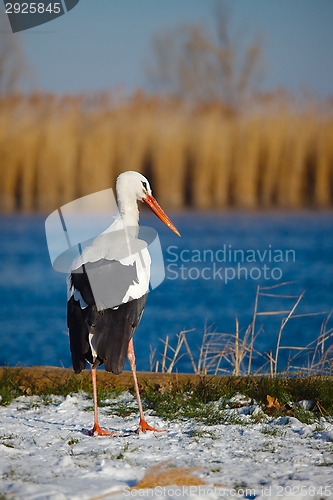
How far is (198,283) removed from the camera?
14.5 metres

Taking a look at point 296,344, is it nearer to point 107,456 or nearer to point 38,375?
point 38,375

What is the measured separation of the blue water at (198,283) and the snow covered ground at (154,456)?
14.3 feet

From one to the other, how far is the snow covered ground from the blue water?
4.37 m

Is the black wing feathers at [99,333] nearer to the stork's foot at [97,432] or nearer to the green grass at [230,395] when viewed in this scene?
the stork's foot at [97,432]

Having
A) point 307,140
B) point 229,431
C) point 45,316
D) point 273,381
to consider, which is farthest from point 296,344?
point 307,140

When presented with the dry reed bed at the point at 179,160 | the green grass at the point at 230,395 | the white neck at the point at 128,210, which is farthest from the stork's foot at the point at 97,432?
the dry reed bed at the point at 179,160

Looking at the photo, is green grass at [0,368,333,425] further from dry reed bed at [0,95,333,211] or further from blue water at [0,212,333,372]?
dry reed bed at [0,95,333,211]

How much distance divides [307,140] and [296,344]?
7146 mm

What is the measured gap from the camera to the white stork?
426cm

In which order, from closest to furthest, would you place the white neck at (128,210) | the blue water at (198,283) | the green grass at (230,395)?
the green grass at (230,395), the white neck at (128,210), the blue water at (198,283)

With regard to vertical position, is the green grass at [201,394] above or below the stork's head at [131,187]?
below

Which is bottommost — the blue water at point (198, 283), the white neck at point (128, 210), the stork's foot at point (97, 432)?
the blue water at point (198, 283)

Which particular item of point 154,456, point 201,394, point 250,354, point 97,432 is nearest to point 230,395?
point 201,394

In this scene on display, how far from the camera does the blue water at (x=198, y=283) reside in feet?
35.0
